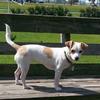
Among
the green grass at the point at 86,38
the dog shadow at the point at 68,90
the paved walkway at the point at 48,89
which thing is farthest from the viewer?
the green grass at the point at 86,38

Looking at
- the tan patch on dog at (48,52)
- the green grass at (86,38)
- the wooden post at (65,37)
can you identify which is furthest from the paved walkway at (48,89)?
the green grass at (86,38)

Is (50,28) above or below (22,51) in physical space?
above

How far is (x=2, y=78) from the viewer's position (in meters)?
5.78

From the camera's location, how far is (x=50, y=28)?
239 inches

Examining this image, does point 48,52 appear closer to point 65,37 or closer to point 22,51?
point 22,51

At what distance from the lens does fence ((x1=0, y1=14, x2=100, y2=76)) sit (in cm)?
593

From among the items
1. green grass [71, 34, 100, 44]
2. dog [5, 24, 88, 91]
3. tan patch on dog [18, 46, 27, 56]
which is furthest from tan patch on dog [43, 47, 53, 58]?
green grass [71, 34, 100, 44]

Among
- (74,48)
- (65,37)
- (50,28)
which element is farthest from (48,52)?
(65,37)

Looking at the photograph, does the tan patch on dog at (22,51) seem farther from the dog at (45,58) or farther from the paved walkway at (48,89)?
the paved walkway at (48,89)

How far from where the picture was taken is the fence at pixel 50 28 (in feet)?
19.4

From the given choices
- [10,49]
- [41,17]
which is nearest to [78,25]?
[41,17]

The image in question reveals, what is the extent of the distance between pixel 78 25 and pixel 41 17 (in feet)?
1.99

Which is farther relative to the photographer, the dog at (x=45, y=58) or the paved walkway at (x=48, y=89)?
the dog at (x=45, y=58)

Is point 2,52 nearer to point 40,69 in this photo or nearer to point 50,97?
point 40,69
